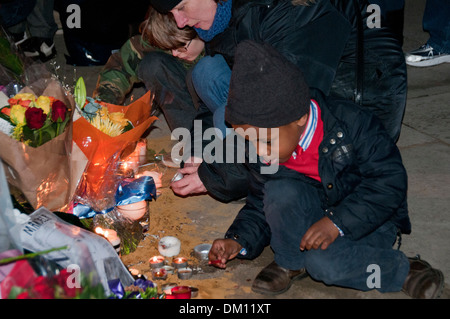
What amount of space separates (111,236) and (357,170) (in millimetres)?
1111

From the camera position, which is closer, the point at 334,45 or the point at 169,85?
the point at 334,45

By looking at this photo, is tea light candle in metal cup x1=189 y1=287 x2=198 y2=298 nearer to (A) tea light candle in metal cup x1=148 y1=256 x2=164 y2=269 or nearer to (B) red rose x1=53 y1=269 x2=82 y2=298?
(A) tea light candle in metal cup x1=148 y1=256 x2=164 y2=269

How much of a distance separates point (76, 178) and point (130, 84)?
983 millimetres

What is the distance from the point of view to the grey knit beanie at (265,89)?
7.11 feet

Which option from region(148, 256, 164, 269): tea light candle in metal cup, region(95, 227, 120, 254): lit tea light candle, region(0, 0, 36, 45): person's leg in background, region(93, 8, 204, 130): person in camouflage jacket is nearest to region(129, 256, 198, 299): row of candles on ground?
region(148, 256, 164, 269): tea light candle in metal cup

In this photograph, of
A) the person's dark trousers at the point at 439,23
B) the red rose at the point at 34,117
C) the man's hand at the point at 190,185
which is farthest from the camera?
the person's dark trousers at the point at 439,23

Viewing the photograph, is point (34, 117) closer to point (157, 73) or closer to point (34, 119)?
point (34, 119)

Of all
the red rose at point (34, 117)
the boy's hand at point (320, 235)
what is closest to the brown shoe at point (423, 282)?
the boy's hand at point (320, 235)

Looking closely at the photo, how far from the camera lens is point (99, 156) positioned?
9.30 ft

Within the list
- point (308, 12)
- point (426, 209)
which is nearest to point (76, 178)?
point (308, 12)

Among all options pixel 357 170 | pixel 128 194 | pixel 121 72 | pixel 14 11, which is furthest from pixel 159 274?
pixel 14 11

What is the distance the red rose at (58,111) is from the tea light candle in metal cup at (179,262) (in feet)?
2.58

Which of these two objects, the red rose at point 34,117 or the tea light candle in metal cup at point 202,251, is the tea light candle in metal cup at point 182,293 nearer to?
the tea light candle in metal cup at point 202,251
